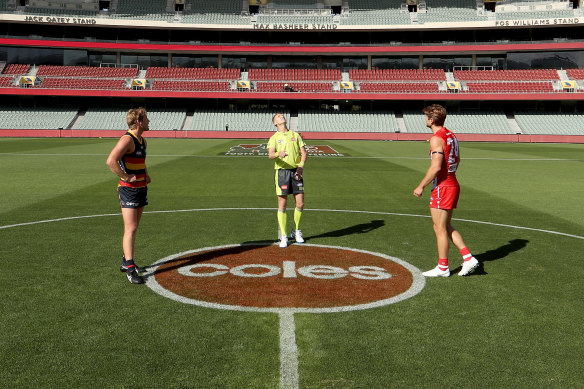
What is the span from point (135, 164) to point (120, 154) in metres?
0.40

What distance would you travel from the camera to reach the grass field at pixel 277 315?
13.5 feet

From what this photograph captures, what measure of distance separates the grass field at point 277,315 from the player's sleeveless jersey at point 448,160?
1.42 meters

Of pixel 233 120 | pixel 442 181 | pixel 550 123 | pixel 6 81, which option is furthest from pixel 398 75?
pixel 442 181

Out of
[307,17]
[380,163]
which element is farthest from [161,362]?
[307,17]

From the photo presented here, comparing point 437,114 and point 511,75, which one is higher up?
point 511,75

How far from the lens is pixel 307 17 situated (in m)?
67.6

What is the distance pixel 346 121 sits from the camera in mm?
60312

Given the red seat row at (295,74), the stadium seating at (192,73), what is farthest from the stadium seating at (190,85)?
the red seat row at (295,74)

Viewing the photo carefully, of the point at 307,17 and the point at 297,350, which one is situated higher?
the point at 307,17

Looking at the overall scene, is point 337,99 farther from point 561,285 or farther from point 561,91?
point 561,285

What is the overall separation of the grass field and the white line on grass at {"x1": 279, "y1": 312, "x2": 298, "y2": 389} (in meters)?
0.05

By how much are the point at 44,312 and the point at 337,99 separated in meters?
58.0

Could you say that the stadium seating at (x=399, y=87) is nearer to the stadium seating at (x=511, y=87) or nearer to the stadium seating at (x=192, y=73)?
the stadium seating at (x=511, y=87)

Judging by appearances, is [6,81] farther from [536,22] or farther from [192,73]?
[536,22]
